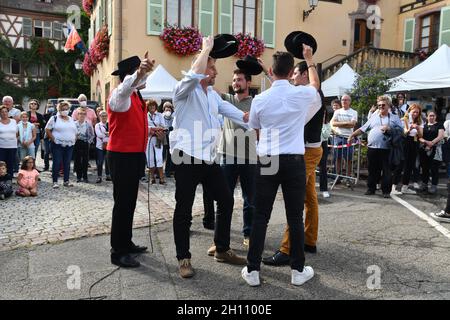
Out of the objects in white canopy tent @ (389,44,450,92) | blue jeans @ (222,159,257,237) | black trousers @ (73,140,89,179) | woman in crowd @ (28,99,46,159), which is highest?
white canopy tent @ (389,44,450,92)

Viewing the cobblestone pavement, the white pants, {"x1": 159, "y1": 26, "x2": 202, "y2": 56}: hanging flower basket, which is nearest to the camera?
the cobblestone pavement

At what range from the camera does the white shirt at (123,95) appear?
3.75 m

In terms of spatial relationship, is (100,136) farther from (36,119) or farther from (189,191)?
(189,191)

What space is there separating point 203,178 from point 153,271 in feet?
3.31

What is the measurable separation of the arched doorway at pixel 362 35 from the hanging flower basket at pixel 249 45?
219 inches

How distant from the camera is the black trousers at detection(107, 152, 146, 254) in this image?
4.18m

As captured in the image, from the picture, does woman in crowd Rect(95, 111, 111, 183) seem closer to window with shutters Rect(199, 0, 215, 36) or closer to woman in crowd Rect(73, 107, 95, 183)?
woman in crowd Rect(73, 107, 95, 183)

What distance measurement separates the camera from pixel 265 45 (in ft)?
58.1

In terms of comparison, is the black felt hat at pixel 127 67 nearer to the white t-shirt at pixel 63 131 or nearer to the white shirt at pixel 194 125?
the white shirt at pixel 194 125

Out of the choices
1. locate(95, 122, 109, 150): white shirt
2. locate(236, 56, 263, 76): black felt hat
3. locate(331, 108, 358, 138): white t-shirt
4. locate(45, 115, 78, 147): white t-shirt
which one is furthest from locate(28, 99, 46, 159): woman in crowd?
locate(236, 56, 263, 76): black felt hat

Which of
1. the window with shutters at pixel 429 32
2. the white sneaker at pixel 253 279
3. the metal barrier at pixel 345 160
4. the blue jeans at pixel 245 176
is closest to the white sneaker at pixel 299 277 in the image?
the white sneaker at pixel 253 279

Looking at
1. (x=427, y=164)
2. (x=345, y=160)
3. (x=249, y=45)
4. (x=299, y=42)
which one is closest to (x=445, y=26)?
(x=249, y=45)

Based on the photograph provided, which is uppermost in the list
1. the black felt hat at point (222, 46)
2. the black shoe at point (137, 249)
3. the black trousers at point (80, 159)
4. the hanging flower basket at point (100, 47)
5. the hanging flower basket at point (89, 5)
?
the hanging flower basket at point (89, 5)

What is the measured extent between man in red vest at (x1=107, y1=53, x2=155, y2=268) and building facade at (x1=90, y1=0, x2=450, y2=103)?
1189 centimetres
